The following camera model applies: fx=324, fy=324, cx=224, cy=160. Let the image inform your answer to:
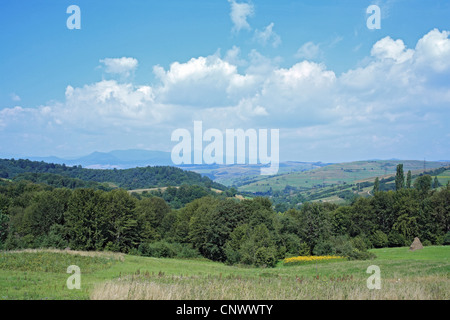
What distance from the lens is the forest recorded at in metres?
53.7

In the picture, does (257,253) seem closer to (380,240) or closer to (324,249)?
(324,249)

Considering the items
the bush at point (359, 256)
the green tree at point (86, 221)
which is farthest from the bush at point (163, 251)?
the bush at point (359, 256)

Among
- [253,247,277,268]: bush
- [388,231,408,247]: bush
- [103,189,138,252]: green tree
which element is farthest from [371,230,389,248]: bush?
[103,189,138,252]: green tree

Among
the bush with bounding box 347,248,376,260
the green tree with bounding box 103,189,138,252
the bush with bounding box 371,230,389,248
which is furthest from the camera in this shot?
the bush with bounding box 371,230,389,248

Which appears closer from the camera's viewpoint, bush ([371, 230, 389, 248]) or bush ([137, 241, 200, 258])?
bush ([137, 241, 200, 258])

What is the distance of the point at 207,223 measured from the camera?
62.1m

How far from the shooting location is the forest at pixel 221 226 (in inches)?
Answer: 2115

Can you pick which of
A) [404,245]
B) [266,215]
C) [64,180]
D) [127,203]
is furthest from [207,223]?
[64,180]

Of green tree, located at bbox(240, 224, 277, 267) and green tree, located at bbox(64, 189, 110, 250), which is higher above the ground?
green tree, located at bbox(64, 189, 110, 250)

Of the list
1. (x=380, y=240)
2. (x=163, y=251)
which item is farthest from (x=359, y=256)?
(x=163, y=251)

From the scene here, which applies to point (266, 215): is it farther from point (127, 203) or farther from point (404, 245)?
point (404, 245)

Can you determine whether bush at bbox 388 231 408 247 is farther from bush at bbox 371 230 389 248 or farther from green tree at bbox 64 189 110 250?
green tree at bbox 64 189 110 250

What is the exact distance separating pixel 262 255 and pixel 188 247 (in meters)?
18.2

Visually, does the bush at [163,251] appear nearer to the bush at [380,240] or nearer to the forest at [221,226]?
the forest at [221,226]
